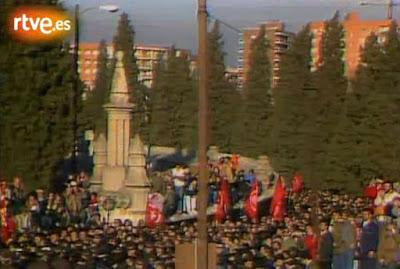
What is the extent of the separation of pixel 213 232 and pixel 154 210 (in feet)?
7.87

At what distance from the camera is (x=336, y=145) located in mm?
21781

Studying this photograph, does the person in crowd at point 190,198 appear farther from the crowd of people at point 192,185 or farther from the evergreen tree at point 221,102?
the evergreen tree at point 221,102

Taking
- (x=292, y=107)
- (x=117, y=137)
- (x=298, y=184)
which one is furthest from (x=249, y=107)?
(x=117, y=137)

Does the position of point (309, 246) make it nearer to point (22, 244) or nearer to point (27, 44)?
point (22, 244)

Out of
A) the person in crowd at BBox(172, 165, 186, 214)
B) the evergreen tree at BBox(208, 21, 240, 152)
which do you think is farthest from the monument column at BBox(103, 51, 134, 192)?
the evergreen tree at BBox(208, 21, 240, 152)

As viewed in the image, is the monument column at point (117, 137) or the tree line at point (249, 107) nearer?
the tree line at point (249, 107)

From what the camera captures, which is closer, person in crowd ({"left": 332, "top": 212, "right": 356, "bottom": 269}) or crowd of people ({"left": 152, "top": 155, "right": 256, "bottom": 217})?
person in crowd ({"left": 332, "top": 212, "right": 356, "bottom": 269})

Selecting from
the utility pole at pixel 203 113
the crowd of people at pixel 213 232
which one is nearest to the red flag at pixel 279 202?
the crowd of people at pixel 213 232

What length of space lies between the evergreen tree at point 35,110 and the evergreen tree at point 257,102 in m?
7.11

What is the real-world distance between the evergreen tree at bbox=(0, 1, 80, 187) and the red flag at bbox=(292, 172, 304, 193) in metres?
4.31

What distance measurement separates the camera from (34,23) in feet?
47.1

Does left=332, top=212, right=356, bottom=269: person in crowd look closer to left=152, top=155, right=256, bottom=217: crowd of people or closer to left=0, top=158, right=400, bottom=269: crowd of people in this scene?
left=0, top=158, right=400, bottom=269: crowd of people

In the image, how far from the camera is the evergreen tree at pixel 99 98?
76.6 feet

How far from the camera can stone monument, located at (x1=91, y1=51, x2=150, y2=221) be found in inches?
774
